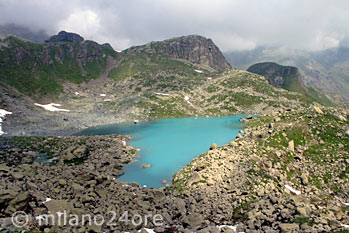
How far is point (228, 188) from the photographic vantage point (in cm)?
2661

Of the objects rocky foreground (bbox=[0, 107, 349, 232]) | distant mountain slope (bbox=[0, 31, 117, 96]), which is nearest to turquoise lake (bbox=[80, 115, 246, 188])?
rocky foreground (bbox=[0, 107, 349, 232])

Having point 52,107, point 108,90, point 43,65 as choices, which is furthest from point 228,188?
point 43,65

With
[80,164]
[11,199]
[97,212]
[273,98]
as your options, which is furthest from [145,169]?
[273,98]

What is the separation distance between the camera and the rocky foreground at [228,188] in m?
20.6
